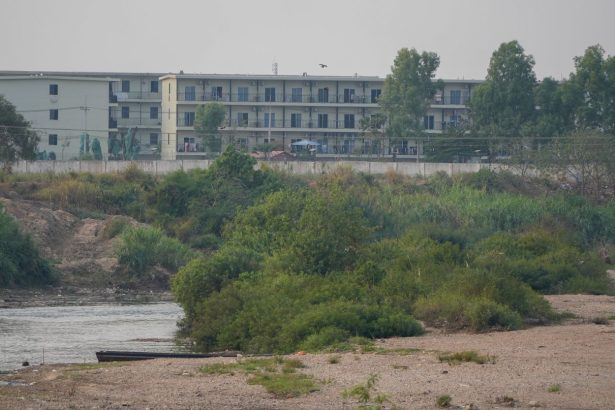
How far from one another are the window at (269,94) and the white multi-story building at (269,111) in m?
0.09

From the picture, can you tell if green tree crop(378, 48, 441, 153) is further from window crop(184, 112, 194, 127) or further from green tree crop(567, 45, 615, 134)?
window crop(184, 112, 194, 127)

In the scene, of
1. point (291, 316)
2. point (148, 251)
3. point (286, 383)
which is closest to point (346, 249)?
point (291, 316)

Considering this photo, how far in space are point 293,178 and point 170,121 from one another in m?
38.1

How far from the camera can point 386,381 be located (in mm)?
23875

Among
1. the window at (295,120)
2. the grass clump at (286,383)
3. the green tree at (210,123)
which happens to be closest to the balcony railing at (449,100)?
the window at (295,120)

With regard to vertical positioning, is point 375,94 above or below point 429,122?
above

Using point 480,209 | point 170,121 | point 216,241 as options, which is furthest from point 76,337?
point 170,121

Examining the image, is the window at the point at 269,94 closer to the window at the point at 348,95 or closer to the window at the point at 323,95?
the window at the point at 323,95

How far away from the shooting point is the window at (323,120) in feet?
382

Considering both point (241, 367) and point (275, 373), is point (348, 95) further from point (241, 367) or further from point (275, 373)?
point (275, 373)

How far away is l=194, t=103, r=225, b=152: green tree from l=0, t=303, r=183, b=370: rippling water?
183ft

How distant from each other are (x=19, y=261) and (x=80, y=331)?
17847 mm

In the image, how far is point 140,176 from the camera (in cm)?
7812

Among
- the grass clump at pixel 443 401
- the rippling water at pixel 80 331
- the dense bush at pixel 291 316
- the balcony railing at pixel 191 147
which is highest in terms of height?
the balcony railing at pixel 191 147
